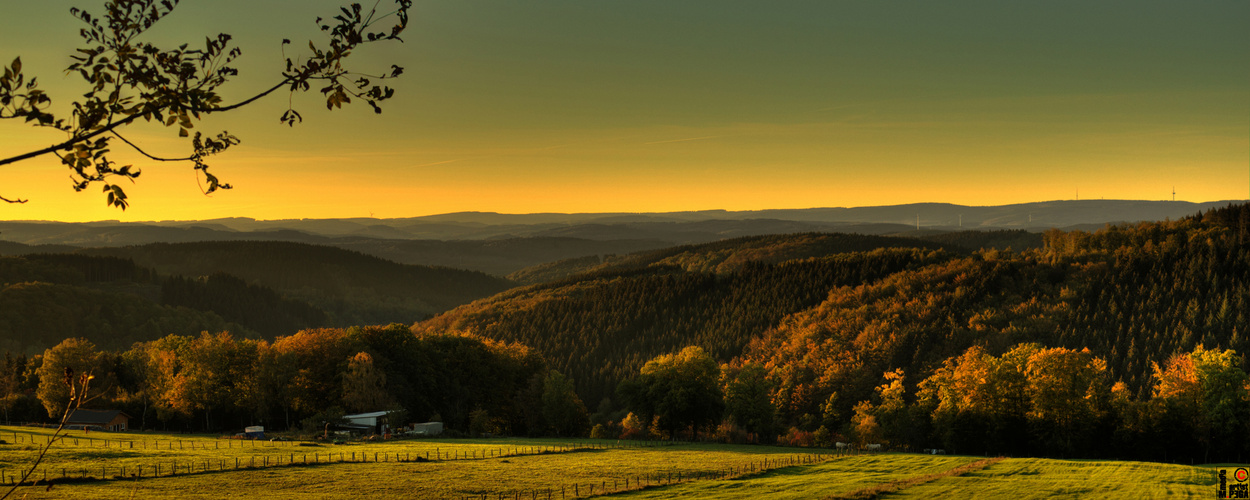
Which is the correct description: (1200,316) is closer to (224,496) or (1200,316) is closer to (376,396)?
(376,396)

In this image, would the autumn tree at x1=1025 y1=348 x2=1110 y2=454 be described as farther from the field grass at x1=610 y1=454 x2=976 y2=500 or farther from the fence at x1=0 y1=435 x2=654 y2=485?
the fence at x1=0 y1=435 x2=654 y2=485

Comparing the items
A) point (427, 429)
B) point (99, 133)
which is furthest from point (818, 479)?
point (99, 133)

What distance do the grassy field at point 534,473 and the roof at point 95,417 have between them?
775 inches

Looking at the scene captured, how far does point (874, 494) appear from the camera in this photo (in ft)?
186

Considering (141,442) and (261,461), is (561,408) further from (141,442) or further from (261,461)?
(141,442)

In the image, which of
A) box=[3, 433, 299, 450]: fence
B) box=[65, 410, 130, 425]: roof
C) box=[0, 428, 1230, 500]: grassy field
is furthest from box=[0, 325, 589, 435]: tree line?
box=[0, 428, 1230, 500]: grassy field

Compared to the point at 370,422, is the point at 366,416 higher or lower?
higher

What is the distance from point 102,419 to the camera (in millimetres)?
104812

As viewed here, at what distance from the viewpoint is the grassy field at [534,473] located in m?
56.6

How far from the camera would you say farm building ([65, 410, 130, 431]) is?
104 metres

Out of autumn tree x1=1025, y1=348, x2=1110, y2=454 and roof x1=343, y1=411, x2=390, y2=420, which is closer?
autumn tree x1=1025, y1=348, x2=1110, y2=454

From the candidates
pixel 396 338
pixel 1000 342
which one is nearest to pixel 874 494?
pixel 396 338

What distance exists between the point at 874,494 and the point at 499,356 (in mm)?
75087

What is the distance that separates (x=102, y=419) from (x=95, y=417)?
108 cm
